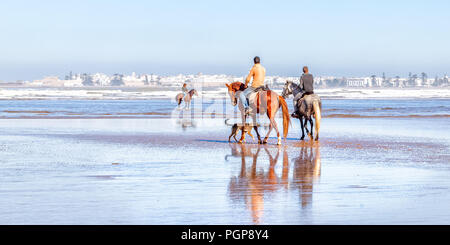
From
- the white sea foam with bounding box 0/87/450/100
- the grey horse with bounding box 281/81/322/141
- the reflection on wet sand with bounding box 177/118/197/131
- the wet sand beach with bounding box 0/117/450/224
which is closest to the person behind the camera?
the wet sand beach with bounding box 0/117/450/224

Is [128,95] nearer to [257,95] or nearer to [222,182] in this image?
[257,95]

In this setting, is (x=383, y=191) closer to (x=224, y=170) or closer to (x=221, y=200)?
(x=221, y=200)

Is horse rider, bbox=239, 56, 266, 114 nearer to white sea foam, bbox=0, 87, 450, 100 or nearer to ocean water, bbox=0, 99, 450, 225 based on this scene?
ocean water, bbox=0, 99, 450, 225

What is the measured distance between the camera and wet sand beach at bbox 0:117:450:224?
280 inches

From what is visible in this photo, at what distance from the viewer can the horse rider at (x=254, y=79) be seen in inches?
632

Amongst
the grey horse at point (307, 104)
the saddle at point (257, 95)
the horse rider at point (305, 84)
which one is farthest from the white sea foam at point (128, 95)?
the saddle at point (257, 95)

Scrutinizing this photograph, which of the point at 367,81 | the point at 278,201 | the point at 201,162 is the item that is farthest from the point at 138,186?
the point at 367,81

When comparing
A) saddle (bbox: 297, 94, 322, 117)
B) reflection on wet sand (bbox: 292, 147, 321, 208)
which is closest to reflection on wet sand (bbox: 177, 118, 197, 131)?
saddle (bbox: 297, 94, 322, 117)

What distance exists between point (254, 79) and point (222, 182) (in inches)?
273

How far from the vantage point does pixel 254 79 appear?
1623cm

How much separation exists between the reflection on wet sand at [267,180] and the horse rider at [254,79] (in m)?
2.65

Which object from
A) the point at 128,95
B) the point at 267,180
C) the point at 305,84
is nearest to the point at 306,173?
the point at 267,180

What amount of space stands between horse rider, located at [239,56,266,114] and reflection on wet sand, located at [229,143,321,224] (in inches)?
104
